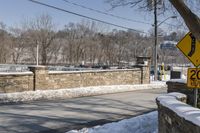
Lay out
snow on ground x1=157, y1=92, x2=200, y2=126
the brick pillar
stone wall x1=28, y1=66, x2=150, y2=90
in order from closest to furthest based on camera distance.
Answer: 1. snow on ground x1=157, y1=92, x2=200, y2=126
2. the brick pillar
3. stone wall x1=28, y1=66, x2=150, y2=90

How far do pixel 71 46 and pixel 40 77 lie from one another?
45.4 metres

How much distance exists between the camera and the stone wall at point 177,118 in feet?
16.1

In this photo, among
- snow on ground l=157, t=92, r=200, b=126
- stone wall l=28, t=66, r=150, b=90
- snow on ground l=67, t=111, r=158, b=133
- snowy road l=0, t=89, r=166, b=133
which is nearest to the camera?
snow on ground l=157, t=92, r=200, b=126

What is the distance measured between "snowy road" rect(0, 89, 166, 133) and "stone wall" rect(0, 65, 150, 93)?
4.04 metres

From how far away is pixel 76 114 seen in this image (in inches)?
520

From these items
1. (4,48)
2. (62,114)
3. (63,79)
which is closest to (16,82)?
(63,79)

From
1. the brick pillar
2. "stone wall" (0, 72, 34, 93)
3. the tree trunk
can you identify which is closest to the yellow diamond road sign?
the tree trunk

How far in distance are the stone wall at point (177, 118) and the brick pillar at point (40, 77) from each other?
14071 mm

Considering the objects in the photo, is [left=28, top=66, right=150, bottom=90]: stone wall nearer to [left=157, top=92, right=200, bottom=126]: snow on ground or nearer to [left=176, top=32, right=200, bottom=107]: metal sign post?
Answer: [left=176, top=32, right=200, bottom=107]: metal sign post

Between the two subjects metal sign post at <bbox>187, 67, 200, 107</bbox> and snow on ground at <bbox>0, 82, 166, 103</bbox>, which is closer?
metal sign post at <bbox>187, 67, 200, 107</bbox>

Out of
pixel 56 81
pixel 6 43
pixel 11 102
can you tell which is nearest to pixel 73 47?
pixel 6 43

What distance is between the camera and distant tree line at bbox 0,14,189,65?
59.5m

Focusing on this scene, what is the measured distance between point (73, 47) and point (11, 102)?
50.6m

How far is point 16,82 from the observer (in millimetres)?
19750
